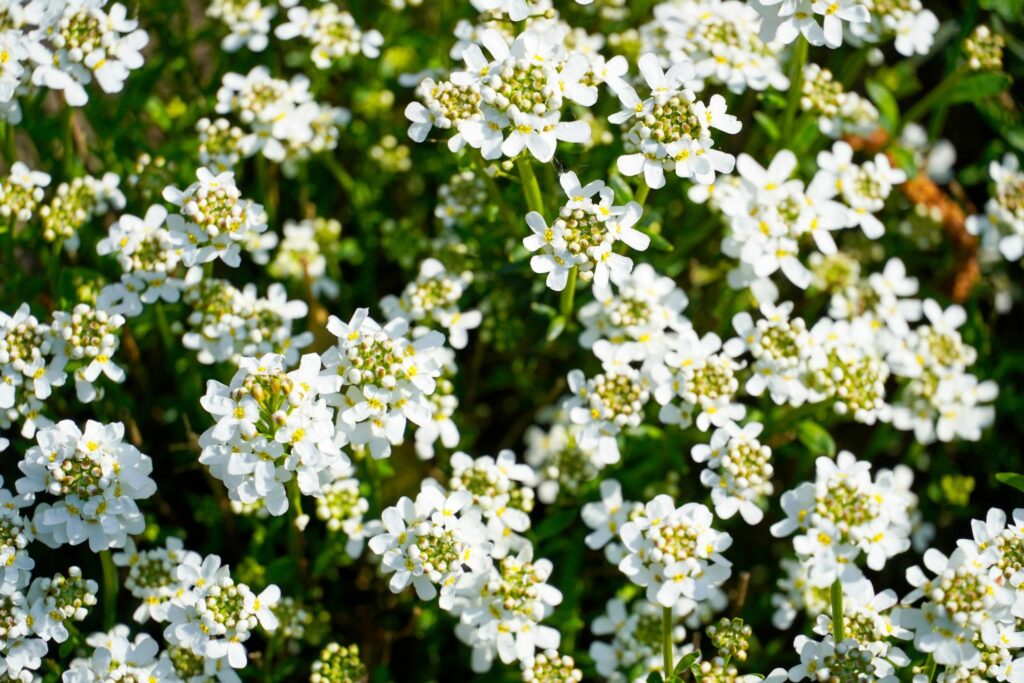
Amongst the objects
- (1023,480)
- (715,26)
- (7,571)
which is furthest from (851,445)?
(7,571)

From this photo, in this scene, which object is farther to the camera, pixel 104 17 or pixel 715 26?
pixel 715 26

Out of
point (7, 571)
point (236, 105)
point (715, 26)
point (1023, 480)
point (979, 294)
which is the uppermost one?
point (715, 26)

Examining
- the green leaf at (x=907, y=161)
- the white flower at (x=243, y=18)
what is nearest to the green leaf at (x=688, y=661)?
the green leaf at (x=907, y=161)

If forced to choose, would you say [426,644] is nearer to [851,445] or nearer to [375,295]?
[375,295]

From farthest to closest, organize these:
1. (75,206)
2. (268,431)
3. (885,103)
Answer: (885,103) → (75,206) → (268,431)

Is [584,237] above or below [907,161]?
above

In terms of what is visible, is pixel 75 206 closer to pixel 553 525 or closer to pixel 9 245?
pixel 9 245

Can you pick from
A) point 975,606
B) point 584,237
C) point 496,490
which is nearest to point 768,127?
point 584,237
